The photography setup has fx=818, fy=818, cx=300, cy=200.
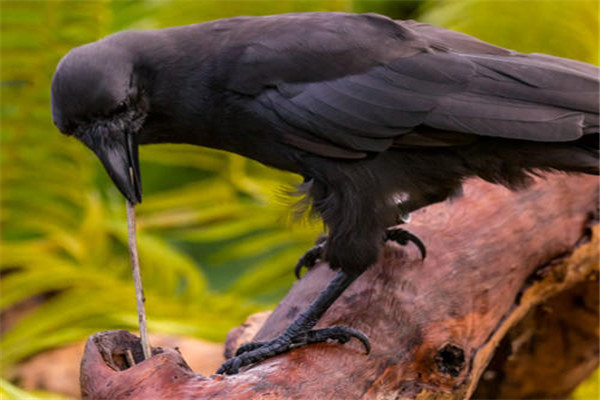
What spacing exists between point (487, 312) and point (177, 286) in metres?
1.69

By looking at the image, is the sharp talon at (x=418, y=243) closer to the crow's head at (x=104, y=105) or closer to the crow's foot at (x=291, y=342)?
the crow's foot at (x=291, y=342)

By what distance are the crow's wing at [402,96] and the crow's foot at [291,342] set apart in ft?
1.14

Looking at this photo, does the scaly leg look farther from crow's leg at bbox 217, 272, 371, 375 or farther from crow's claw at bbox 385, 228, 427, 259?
crow's leg at bbox 217, 272, 371, 375

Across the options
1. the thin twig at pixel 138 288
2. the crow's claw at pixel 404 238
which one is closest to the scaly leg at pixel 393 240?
the crow's claw at pixel 404 238

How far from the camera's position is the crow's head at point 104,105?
1472mm

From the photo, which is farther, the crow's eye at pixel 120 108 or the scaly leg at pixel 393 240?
the scaly leg at pixel 393 240

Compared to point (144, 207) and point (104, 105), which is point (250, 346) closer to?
point (104, 105)

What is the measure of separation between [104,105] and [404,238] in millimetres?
712

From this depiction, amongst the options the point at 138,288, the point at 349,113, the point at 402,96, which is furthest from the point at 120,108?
the point at 402,96

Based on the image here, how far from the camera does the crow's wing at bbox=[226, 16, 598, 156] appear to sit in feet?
5.16

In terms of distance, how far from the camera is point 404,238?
1.80 metres

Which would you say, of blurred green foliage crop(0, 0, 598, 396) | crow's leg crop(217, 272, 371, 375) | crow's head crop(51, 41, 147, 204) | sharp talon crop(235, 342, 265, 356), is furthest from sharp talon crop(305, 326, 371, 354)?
blurred green foliage crop(0, 0, 598, 396)

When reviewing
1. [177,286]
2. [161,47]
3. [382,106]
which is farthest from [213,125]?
[177,286]

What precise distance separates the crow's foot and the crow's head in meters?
0.37
